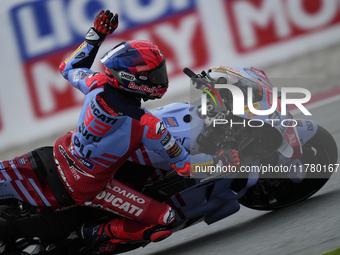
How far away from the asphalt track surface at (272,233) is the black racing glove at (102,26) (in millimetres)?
1901

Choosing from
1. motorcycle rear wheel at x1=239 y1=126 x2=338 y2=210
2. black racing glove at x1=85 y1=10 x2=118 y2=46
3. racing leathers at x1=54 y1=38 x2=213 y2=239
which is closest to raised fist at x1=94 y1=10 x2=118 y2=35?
black racing glove at x1=85 y1=10 x2=118 y2=46

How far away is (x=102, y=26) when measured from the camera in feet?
13.5

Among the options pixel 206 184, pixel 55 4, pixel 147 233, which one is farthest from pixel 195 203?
pixel 55 4

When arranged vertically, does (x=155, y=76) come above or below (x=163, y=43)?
below

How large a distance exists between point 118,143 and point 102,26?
3.47 ft

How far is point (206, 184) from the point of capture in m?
4.13

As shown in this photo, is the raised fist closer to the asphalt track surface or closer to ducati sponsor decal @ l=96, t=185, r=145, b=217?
ducati sponsor decal @ l=96, t=185, r=145, b=217

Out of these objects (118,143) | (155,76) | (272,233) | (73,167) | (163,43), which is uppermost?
(163,43)

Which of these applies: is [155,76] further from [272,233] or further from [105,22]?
[272,233]

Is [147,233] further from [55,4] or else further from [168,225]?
[55,4]

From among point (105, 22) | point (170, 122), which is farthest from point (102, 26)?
point (170, 122)

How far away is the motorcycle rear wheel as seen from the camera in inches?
175

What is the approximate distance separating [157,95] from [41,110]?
519 cm

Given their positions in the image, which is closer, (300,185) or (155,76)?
(155,76)
